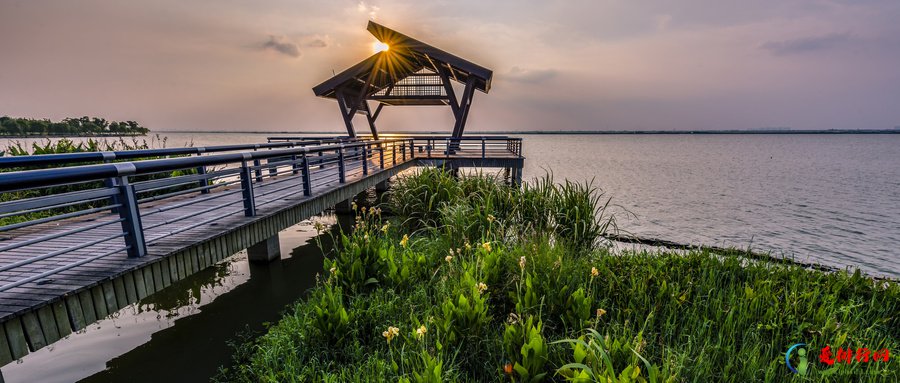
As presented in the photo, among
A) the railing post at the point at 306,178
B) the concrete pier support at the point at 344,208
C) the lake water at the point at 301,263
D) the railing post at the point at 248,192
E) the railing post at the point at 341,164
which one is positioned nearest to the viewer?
the lake water at the point at 301,263

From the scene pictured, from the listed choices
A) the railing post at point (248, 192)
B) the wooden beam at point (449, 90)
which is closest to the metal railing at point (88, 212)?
the railing post at point (248, 192)

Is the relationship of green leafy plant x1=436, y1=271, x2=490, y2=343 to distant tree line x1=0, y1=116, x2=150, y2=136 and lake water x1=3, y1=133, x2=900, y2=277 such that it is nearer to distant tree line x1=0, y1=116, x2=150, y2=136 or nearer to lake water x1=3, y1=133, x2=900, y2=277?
lake water x1=3, y1=133, x2=900, y2=277

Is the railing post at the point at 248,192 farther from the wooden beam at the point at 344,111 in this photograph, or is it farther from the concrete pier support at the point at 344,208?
the wooden beam at the point at 344,111

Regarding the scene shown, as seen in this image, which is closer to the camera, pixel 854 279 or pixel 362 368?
pixel 362 368

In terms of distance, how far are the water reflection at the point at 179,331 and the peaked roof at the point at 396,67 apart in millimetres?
11796

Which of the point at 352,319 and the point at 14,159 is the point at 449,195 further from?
the point at 14,159

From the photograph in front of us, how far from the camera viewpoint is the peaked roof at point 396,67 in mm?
16125

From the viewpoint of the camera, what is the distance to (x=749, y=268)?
497 centimetres

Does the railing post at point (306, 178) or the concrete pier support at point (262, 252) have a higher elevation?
the railing post at point (306, 178)

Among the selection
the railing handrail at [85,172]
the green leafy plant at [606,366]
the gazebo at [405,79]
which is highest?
the gazebo at [405,79]

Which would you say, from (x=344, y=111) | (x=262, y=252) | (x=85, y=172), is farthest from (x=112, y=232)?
(x=344, y=111)

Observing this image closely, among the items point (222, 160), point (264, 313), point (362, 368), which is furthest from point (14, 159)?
point (362, 368)

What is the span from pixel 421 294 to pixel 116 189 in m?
3.47

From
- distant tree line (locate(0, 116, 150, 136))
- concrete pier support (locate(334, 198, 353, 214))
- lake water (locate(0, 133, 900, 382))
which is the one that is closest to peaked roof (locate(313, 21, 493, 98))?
concrete pier support (locate(334, 198, 353, 214))
